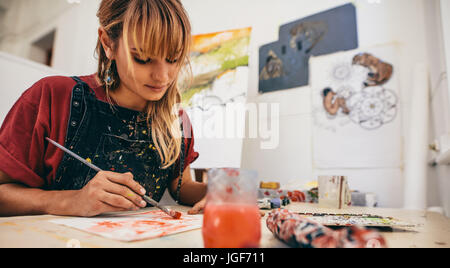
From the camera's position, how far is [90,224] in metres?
0.55

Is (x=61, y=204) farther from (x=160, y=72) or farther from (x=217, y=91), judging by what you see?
(x=217, y=91)

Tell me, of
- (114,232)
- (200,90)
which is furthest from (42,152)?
(200,90)

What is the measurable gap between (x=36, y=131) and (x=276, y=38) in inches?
73.7

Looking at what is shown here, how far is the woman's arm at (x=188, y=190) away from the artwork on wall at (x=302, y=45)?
4.12 feet

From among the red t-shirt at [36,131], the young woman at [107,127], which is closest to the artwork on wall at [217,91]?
the young woman at [107,127]

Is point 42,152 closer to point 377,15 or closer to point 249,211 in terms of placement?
point 249,211

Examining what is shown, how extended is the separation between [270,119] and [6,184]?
1.73 metres

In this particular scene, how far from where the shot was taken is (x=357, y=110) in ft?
5.83

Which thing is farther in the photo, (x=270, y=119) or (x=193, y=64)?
(x=193, y=64)

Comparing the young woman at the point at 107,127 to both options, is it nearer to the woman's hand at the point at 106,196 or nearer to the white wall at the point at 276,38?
the woman's hand at the point at 106,196

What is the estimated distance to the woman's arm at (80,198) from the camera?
623mm

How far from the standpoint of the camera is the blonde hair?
2.63ft

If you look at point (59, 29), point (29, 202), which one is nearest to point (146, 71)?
point (29, 202)

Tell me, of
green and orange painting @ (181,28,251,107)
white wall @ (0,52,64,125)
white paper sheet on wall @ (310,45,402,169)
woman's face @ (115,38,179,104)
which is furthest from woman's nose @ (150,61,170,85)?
white paper sheet on wall @ (310,45,402,169)
